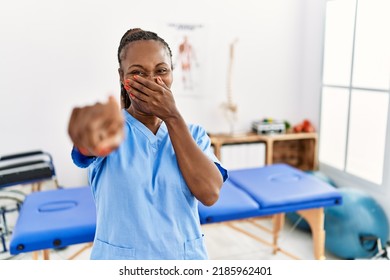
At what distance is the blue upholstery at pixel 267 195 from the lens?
1.25 meters

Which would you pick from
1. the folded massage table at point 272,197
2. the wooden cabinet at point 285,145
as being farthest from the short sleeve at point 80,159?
A: the wooden cabinet at point 285,145

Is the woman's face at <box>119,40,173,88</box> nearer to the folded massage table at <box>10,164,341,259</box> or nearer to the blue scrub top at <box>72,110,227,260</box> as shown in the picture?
the blue scrub top at <box>72,110,227,260</box>

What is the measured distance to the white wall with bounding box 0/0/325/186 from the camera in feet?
2.24

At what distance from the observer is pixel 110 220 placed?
1.67 ft

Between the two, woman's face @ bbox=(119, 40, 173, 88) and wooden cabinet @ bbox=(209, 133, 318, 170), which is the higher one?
woman's face @ bbox=(119, 40, 173, 88)

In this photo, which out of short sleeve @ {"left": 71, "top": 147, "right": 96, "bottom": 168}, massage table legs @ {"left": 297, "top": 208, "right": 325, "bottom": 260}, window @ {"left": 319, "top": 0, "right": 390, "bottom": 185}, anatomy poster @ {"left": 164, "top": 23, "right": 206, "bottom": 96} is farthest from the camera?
massage table legs @ {"left": 297, "top": 208, "right": 325, "bottom": 260}

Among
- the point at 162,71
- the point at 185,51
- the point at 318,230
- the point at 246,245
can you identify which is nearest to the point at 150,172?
the point at 162,71

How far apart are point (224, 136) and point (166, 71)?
1511 mm

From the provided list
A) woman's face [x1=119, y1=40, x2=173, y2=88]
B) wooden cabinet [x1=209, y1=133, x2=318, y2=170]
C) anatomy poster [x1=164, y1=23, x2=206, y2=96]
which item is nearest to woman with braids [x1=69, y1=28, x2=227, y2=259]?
woman's face [x1=119, y1=40, x2=173, y2=88]

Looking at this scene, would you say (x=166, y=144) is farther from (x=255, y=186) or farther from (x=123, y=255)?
(x=255, y=186)

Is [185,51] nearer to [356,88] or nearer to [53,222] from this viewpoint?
[356,88]

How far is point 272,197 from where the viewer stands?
1326 mm

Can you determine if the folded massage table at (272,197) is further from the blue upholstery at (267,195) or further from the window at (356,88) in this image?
the window at (356,88)
